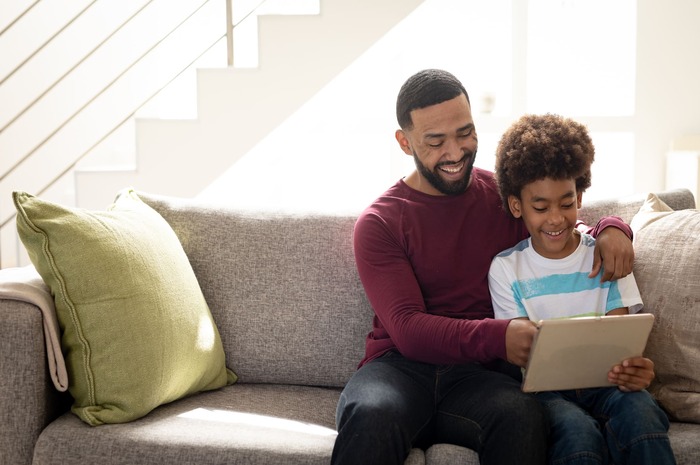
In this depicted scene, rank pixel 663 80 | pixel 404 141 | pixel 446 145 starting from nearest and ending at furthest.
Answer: pixel 446 145, pixel 404 141, pixel 663 80

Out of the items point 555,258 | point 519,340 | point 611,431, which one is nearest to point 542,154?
point 555,258

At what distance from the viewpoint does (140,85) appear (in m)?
4.38

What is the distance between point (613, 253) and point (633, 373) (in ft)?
0.88

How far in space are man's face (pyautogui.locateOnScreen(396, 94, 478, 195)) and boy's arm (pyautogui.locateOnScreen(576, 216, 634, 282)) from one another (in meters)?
0.32

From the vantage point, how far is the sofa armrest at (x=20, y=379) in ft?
5.47

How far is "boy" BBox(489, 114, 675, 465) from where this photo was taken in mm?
1646

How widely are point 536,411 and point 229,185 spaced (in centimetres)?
298

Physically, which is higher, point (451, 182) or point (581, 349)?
point (451, 182)

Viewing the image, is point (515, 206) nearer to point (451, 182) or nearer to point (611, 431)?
point (451, 182)

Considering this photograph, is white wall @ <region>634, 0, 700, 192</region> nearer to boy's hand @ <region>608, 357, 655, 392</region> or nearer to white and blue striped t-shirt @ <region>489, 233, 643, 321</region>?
white and blue striped t-shirt @ <region>489, 233, 643, 321</region>

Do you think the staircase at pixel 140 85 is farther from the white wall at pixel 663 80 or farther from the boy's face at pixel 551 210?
the boy's face at pixel 551 210

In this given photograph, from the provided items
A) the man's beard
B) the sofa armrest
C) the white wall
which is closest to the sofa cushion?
the man's beard

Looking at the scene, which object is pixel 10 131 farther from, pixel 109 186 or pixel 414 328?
pixel 414 328

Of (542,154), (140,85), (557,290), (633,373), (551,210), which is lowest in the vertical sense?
(633,373)
